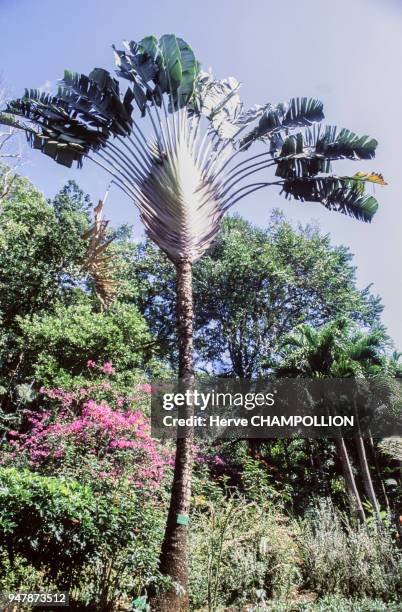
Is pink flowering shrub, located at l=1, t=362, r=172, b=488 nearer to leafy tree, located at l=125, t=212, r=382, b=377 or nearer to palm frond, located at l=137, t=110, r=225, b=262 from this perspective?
palm frond, located at l=137, t=110, r=225, b=262

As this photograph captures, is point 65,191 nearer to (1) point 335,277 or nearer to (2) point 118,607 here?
(1) point 335,277

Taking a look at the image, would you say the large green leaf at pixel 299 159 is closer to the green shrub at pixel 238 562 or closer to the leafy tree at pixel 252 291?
the green shrub at pixel 238 562

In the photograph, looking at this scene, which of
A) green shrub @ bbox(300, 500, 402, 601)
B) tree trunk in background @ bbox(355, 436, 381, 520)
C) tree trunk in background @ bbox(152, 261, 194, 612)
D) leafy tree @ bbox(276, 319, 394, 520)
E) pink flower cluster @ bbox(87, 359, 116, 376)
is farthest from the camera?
leafy tree @ bbox(276, 319, 394, 520)

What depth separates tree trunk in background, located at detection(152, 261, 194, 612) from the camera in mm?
3678

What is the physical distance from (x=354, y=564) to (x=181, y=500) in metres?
3.05

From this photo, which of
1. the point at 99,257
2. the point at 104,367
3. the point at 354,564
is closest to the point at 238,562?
the point at 354,564

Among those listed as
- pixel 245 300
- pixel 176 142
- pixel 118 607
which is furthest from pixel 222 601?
pixel 245 300

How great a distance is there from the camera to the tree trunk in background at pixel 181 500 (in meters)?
3.68

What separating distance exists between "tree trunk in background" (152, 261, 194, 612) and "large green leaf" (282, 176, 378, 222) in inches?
125

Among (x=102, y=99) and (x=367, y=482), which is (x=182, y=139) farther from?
(x=367, y=482)

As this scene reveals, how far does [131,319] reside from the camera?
472 inches

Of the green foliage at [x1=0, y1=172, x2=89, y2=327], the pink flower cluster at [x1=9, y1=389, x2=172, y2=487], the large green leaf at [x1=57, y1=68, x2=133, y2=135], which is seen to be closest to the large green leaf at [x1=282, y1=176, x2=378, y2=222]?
the large green leaf at [x1=57, y1=68, x2=133, y2=135]

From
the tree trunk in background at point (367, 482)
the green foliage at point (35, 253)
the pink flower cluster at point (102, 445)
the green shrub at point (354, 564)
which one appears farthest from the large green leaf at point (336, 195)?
the green foliage at point (35, 253)

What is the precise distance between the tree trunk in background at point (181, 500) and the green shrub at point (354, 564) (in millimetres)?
2778
